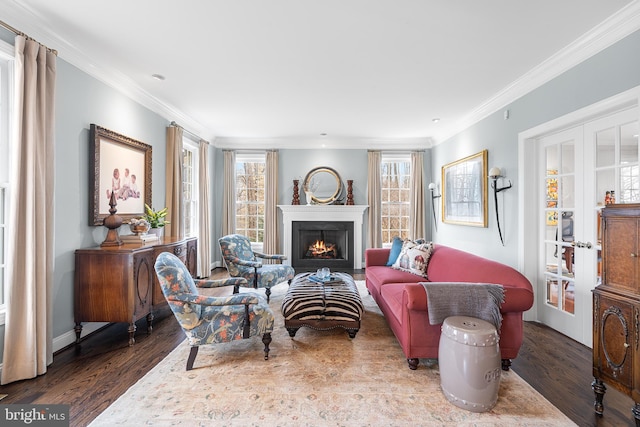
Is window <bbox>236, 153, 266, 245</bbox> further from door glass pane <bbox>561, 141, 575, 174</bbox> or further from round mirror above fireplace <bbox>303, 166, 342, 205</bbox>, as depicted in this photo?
door glass pane <bbox>561, 141, 575, 174</bbox>

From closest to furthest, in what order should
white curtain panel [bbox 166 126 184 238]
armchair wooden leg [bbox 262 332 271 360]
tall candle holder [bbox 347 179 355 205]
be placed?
armchair wooden leg [bbox 262 332 271 360] < white curtain panel [bbox 166 126 184 238] < tall candle holder [bbox 347 179 355 205]

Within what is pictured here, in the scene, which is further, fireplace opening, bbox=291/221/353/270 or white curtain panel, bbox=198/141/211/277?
fireplace opening, bbox=291/221/353/270

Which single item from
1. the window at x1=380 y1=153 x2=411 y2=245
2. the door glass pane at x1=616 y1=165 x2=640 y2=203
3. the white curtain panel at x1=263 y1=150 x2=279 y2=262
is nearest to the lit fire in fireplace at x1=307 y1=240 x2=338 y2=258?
the white curtain panel at x1=263 y1=150 x2=279 y2=262

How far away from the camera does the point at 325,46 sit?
2.78 m

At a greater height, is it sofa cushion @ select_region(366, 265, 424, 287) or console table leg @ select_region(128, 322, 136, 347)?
sofa cushion @ select_region(366, 265, 424, 287)

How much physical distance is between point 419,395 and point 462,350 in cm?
47

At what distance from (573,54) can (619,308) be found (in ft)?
7.67

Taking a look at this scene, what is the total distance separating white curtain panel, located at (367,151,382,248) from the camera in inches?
247

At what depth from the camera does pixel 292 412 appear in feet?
6.25

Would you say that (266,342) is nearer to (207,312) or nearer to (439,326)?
(207,312)

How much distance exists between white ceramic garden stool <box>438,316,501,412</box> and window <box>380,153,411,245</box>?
4.64 metres

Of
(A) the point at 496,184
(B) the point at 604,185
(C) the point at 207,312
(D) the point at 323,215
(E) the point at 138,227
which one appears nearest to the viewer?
(C) the point at 207,312

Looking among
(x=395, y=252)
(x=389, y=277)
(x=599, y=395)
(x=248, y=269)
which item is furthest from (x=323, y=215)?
(x=599, y=395)

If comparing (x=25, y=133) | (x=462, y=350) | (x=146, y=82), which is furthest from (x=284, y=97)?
(x=462, y=350)
